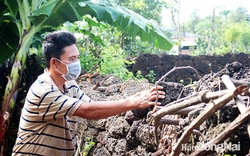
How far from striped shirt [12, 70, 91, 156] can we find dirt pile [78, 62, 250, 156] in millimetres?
424

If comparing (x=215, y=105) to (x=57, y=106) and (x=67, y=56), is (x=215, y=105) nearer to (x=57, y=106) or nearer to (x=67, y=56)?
(x=57, y=106)

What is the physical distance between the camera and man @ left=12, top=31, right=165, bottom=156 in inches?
83.6

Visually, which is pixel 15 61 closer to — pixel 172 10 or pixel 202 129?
pixel 202 129

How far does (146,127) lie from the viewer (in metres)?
2.16

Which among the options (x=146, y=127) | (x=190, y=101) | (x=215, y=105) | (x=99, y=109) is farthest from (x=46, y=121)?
(x=215, y=105)

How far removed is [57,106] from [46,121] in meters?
0.20

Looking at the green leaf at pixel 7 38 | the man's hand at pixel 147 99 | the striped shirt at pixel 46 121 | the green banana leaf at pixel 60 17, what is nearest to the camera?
the man's hand at pixel 147 99

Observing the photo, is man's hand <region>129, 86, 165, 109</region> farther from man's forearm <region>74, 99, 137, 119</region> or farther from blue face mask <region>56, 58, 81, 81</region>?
blue face mask <region>56, 58, 81, 81</region>

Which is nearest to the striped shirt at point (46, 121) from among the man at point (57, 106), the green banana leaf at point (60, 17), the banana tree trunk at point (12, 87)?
the man at point (57, 106)

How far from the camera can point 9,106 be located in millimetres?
4613

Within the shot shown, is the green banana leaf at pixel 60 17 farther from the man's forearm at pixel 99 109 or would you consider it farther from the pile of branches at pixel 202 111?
the pile of branches at pixel 202 111

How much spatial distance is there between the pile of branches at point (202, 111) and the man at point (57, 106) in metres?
0.29

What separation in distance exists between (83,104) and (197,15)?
3365 cm

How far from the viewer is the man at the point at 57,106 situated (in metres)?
2.12
